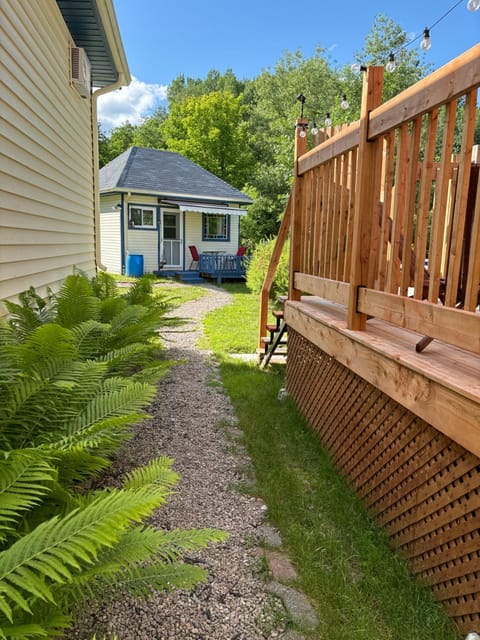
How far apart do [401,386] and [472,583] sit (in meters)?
0.78

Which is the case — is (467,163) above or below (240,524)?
above

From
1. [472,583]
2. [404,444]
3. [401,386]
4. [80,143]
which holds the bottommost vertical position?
[472,583]

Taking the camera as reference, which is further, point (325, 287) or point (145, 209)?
point (145, 209)

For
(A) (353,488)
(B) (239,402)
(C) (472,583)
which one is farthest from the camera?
(B) (239,402)

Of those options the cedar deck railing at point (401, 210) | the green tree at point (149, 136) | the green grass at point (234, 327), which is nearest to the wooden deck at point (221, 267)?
the green grass at point (234, 327)

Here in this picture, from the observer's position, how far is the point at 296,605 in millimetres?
1756

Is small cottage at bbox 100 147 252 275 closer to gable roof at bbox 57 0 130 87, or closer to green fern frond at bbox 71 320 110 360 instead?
gable roof at bbox 57 0 130 87

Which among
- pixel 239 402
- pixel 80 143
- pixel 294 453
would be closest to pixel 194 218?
pixel 80 143

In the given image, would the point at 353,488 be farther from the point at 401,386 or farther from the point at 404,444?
the point at 401,386

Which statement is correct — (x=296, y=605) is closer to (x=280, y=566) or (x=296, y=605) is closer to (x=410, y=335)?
(x=280, y=566)

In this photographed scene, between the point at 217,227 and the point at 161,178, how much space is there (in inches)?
107

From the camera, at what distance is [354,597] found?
70.4 inches

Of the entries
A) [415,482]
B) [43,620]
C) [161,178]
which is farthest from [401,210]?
[161,178]

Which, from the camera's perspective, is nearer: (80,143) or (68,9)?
(68,9)
